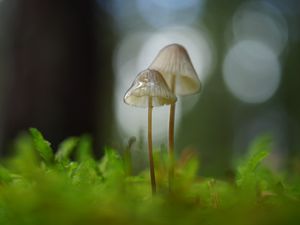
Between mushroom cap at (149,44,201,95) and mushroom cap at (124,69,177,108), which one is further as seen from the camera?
mushroom cap at (149,44,201,95)

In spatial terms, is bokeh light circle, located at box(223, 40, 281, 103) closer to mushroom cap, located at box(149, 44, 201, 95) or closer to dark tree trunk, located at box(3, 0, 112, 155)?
dark tree trunk, located at box(3, 0, 112, 155)

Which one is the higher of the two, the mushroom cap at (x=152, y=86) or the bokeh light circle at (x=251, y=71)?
the bokeh light circle at (x=251, y=71)

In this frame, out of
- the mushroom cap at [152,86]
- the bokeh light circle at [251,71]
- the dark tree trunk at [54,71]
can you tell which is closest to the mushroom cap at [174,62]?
the mushroom cap at [152,86]


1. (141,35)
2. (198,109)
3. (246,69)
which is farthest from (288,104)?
(141,35)

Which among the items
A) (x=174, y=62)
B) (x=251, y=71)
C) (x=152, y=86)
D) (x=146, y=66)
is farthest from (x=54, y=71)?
(x=251, y=71)

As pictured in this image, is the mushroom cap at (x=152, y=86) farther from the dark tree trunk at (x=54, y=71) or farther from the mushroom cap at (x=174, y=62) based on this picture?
the dark tree trunk at (x=54, y=71)

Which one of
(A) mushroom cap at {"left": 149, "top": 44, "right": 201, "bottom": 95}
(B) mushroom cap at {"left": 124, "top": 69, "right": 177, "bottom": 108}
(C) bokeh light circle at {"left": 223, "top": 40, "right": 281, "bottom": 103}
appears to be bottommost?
(B) mushroom cap at {"left": 124, "top": 69, "right": 177, "bottom": 108}

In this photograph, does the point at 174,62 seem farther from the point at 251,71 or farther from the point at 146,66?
the point at 251,71

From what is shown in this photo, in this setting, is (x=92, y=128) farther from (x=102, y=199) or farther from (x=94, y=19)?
(x=102, y=199)

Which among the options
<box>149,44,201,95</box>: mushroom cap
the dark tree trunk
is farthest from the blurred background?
<box>149,44,201,95</box>: mushroom cap
